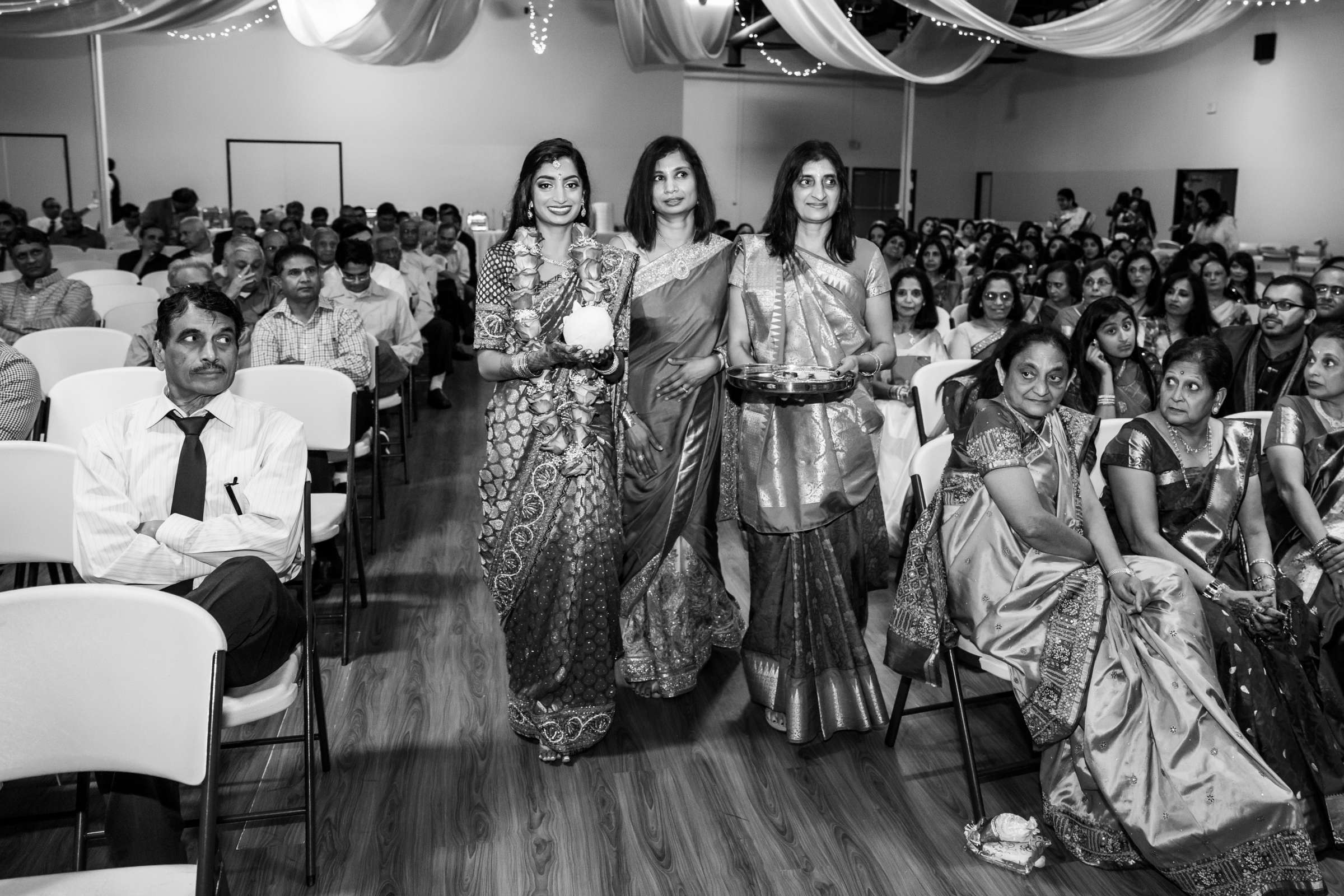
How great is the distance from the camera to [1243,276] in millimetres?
6523

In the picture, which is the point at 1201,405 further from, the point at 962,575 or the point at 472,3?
the point at 472,3

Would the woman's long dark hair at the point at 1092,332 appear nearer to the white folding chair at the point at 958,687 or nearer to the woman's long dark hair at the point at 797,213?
the white folding chair at the point at 958,687

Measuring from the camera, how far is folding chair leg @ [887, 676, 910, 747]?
2857 millimetres

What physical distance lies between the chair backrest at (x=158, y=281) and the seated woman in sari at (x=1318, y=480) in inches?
219

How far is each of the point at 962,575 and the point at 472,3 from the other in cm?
623

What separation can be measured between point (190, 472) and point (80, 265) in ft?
18.2

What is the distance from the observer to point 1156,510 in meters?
2.85

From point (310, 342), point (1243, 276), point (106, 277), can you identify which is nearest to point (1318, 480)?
point (310, 342)

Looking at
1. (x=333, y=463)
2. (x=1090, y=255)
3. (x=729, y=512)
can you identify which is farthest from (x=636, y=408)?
(x=1090, y=255)

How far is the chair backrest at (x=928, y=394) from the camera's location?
393 centimetres

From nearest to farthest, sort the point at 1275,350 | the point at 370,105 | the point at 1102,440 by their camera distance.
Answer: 1. the point at 1102,440
2. the point at 1275,350
3. the point at 370,105

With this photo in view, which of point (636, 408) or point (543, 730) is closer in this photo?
point (543, 730)

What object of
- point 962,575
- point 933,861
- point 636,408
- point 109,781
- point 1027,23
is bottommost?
point 933,861

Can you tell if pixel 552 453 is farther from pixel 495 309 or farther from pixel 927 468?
pixel 927 468
